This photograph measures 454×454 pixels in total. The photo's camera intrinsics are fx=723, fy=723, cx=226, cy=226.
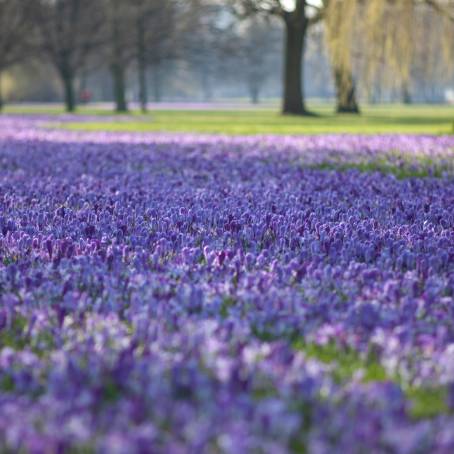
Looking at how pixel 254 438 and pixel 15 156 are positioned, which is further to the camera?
pixel 15 156

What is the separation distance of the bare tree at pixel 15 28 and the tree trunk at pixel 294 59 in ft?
57.7

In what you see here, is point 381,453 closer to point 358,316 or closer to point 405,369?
point 405,369

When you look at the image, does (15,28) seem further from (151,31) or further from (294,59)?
(294,59)

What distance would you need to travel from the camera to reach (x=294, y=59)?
36844 millimetres

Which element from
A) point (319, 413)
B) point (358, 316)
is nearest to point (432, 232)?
point (358, 316)

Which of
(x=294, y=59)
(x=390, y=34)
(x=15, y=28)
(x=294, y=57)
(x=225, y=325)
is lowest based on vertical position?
(x=225, y=325)

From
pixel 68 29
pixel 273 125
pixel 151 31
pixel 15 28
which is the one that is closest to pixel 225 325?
pixel 273 125

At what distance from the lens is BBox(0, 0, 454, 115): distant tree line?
54.3 ft

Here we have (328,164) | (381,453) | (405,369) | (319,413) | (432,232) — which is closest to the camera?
(381,453)

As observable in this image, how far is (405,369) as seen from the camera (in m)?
2.84

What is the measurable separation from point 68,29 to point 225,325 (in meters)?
45.1

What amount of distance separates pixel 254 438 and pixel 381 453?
38cm

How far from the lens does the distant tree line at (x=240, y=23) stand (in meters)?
16.5

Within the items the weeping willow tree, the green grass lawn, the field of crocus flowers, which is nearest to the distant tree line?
the weeping willow tree
